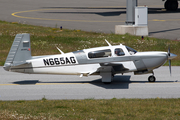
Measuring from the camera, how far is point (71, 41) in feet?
88.0

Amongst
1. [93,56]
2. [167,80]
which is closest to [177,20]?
[167,80]

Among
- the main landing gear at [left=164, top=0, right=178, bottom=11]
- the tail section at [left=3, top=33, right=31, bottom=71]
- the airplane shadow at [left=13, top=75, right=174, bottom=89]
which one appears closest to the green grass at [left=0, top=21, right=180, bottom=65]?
the airplane shadow at [left=13, top=75, right=174, bottom=89]

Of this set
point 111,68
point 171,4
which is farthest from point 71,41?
point 171,4

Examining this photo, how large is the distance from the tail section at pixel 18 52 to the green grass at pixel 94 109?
3441 mm

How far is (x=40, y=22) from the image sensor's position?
3559 centimetres

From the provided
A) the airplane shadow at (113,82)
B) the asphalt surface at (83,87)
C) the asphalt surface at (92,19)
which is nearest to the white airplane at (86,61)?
the airplane shadow at (113,82)

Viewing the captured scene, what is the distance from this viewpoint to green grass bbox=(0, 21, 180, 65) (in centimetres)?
2466

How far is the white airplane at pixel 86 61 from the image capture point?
14.6m

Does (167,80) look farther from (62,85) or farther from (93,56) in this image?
(62,85)

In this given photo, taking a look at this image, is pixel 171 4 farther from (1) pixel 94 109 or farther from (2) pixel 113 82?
(1) pixel 94 109

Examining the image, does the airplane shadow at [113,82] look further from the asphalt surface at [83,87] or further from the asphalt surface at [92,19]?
the asphalt surface at [92,19]

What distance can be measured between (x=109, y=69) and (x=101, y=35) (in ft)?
46.4

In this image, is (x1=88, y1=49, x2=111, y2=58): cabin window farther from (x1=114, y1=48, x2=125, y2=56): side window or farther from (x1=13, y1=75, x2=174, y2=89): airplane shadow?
(x1=13, y1=75, x2=174, y2=89): airplane shadow

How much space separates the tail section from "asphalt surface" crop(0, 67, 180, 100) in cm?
121
